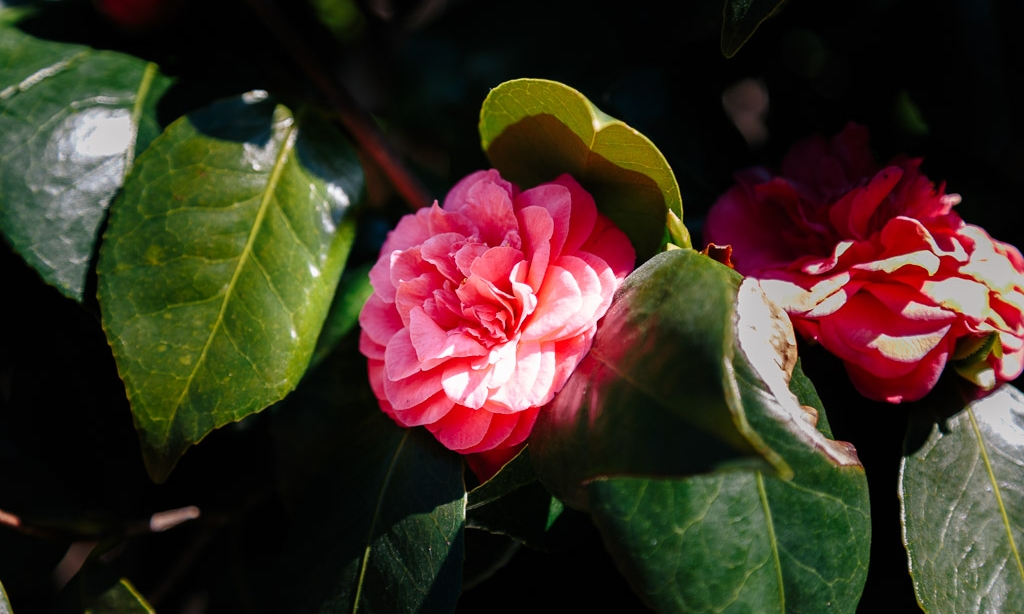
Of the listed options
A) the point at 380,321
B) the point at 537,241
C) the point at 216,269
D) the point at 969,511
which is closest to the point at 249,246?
the point at 216,269

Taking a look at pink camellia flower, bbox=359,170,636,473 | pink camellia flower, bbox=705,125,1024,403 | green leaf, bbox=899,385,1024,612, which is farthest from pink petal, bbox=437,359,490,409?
green leaf, bbox=899,385,1024,612

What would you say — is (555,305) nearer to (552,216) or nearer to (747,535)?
(552,216)

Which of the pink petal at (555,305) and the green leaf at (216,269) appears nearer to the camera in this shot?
the pink petal at (555,305)

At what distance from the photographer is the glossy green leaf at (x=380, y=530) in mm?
507

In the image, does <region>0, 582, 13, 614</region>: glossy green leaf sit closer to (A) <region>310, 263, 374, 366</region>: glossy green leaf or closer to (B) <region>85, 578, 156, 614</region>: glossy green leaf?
(B) <region>85, 578, 156, 614</region>: glossy green leaf

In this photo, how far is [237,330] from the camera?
567 mm

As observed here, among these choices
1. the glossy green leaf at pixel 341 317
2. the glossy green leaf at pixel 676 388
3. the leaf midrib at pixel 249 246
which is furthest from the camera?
the glossy green leaf at pixel 341 317

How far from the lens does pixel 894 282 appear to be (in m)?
0.48

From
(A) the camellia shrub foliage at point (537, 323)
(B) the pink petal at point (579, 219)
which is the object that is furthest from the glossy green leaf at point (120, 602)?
(B) the pink petal at point (579, 219)

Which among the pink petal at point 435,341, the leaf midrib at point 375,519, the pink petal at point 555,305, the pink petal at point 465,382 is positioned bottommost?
the leaf midrib at point 375,519

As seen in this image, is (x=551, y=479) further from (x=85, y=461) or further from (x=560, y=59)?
(x=560, y=59)

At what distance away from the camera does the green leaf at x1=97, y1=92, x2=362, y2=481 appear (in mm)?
545

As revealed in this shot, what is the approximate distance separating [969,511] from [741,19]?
38 centimetres

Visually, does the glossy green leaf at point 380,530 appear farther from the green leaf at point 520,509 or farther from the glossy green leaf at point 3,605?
the glossy green leaf at point 3,605
